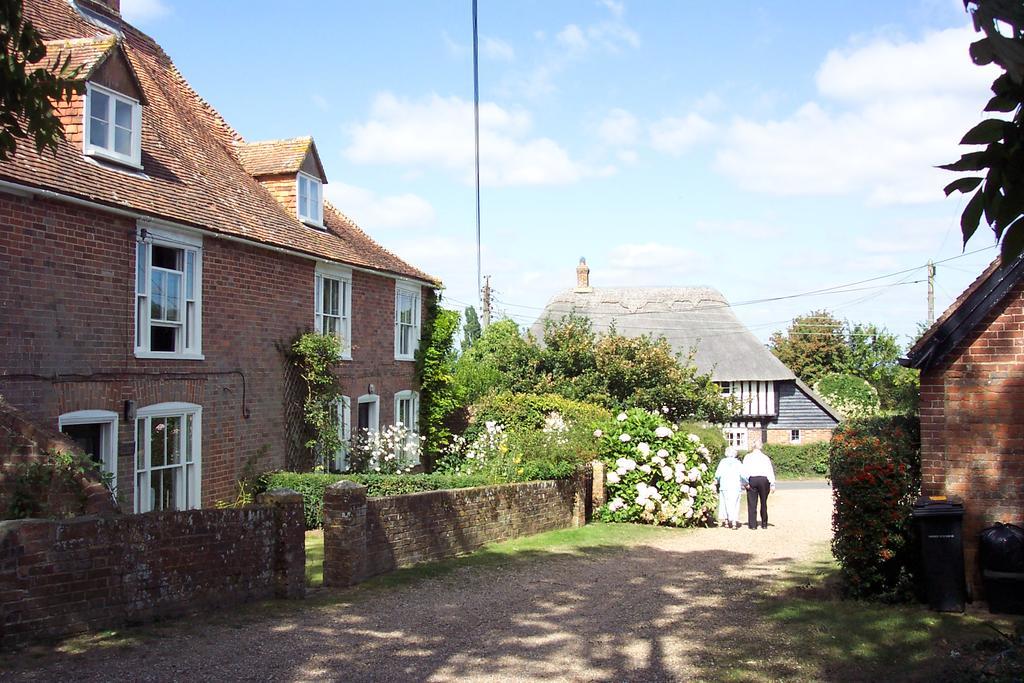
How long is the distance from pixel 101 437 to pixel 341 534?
463 centimetres

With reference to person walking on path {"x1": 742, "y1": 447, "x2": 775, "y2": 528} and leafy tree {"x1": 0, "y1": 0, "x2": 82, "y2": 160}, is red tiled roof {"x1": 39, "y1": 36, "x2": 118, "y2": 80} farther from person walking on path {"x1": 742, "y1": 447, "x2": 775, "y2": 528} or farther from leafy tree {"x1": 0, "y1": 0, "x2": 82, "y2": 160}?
person walking on path {"x1": 742, "y1": 447, "x2": 775, "y2": 528}

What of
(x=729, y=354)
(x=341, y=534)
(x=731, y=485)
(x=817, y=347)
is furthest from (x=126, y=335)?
(x=817, y=347)

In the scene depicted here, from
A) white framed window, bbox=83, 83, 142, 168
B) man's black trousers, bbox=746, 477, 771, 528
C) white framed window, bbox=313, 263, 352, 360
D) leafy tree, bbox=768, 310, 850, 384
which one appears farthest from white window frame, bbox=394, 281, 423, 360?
leafy tree, bbox=768, 310, 850, 384

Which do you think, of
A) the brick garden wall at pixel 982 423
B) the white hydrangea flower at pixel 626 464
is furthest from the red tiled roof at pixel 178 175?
the brick garden wall at pixel 982 423

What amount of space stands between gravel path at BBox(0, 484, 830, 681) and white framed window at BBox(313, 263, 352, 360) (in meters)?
8.23

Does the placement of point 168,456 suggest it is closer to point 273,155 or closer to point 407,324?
point 273,155

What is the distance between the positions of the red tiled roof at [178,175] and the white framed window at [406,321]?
1.69ft

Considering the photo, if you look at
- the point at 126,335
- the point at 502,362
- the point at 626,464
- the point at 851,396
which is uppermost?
the point at 502,362

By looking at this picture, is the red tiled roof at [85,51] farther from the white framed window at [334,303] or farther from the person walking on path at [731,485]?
the person walking on path at [731,485]

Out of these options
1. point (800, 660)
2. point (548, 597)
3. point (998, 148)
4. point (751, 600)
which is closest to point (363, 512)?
point (548, 597)

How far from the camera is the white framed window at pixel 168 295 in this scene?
1402cm

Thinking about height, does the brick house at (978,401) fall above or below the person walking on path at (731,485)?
above

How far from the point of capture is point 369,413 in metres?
21.2

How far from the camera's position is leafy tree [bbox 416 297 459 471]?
941 inches
